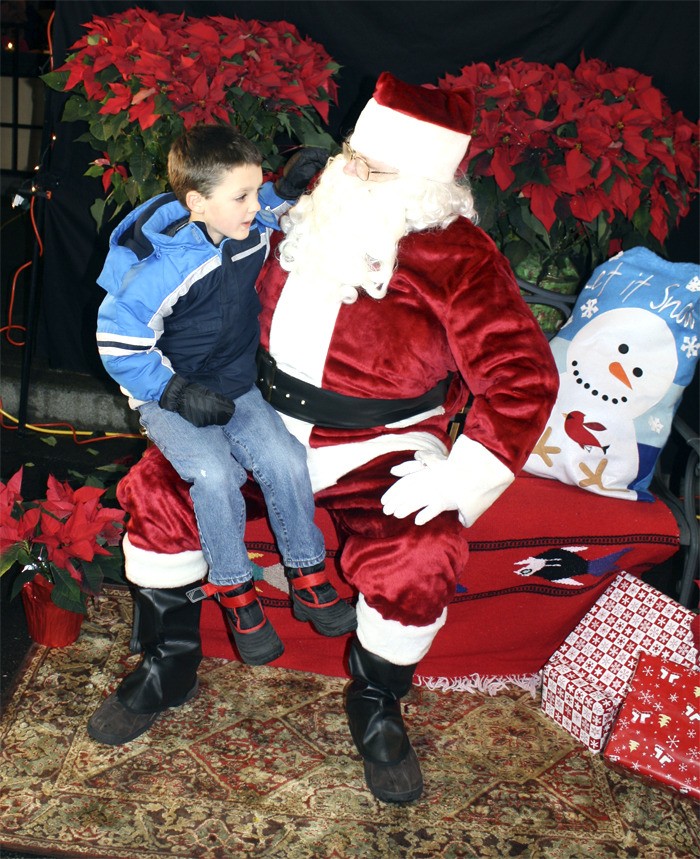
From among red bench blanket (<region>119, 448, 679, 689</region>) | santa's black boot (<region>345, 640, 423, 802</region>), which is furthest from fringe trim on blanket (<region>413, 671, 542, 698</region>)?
santa's black boot (<region>345, 640, 423, 802</region>)

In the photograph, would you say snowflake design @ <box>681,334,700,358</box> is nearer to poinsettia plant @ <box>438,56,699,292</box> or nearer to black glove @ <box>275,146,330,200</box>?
poinsettia plant @ <box>438,56,699,292</box>

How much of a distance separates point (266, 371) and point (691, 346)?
4.02 feet

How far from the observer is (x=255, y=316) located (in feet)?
8.19

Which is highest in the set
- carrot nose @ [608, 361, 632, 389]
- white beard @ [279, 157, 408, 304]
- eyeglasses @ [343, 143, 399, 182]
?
eyeglasses @ [343, 143, 399, 182]

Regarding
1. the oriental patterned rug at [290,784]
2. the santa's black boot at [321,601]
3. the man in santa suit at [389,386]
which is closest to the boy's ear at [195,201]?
the man in santa suit at [389,386]

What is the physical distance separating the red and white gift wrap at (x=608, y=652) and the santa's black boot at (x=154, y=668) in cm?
100

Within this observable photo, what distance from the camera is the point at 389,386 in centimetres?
240

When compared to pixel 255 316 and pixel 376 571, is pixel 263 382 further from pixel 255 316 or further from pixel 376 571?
pixel 376 571

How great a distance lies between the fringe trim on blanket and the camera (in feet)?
9.21

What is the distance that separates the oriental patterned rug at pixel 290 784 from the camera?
2.24m

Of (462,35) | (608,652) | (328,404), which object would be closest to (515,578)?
(608,652)

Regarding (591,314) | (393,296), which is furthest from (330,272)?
(591,314)

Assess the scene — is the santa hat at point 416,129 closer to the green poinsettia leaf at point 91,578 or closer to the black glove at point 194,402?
the black glove at point 194,402

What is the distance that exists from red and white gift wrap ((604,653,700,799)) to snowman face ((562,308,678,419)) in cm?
75
